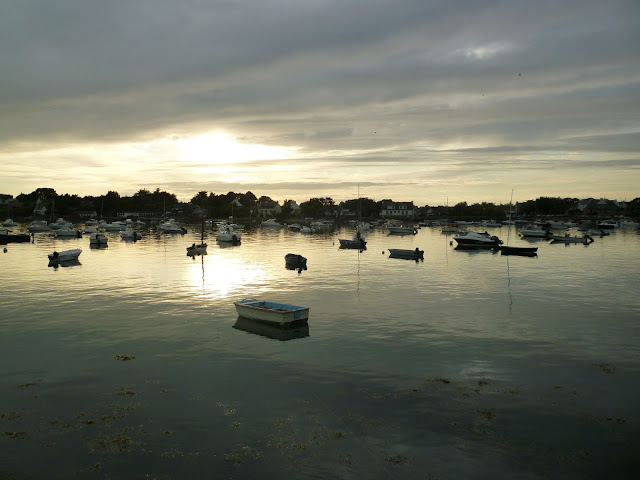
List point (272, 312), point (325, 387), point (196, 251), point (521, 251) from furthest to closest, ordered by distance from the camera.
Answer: point (521, 251), point (196, 251), point (272, 312), point (325, 387)

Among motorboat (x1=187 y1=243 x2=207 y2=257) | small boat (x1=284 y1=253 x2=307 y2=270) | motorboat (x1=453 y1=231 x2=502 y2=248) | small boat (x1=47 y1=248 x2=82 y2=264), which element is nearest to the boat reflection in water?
small boat (x1=284 y1=253 x2=307 y2=270)

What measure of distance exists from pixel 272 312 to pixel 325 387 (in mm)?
11055

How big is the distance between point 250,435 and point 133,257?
239ft

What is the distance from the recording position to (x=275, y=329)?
32.3 m

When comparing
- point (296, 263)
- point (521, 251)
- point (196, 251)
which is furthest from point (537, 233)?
point (196, 251)

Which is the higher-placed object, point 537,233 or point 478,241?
point 537,233

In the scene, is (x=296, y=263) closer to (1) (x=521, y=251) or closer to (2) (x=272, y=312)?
(2) (x=272, y=312)

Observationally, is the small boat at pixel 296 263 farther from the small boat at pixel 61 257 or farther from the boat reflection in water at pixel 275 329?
the small boat at pixel 61 257

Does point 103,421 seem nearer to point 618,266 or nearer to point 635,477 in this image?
point 635,477

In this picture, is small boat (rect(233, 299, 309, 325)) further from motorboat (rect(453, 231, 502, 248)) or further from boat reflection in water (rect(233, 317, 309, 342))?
motorboat (rect(453, 231, 502, 248))

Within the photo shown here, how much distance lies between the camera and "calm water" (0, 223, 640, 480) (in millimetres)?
15289

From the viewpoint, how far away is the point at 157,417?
18.2 metres

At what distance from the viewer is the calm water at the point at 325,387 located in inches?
602

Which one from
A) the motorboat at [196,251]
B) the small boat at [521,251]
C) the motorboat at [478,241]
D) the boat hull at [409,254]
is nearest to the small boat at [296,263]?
the boat hull at [409,254]
